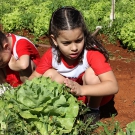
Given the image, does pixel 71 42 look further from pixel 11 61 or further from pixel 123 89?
pixel 123 89

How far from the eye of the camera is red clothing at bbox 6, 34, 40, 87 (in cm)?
348

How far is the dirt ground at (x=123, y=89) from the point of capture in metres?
3.52

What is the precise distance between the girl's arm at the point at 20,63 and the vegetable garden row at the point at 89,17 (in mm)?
2266

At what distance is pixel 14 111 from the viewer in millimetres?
2645

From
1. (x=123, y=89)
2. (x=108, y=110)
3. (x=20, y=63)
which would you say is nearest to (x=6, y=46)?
(x=20, y=63)

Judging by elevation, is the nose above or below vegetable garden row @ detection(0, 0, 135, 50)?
above

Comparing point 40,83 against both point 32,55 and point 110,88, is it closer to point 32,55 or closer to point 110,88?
point 110,88

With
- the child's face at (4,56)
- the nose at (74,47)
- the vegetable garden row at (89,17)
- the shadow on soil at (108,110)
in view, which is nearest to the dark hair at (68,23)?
the nose at (74,47)

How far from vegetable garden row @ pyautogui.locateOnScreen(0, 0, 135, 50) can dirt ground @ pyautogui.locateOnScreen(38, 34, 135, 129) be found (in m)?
0.25

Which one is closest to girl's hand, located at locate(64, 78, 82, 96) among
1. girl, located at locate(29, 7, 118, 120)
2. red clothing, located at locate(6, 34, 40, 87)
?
girl, located at locate(29, 7, 118, 120)

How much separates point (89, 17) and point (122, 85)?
2450mm

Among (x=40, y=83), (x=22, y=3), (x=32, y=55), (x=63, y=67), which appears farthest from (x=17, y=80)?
(x=22, y=3)

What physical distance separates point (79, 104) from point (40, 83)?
1.24 feet

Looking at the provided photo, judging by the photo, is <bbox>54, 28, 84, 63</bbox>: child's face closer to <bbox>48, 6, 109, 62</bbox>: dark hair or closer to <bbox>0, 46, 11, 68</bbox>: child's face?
<bbox>48, 6, 109, 62</bbox>: dark hair
